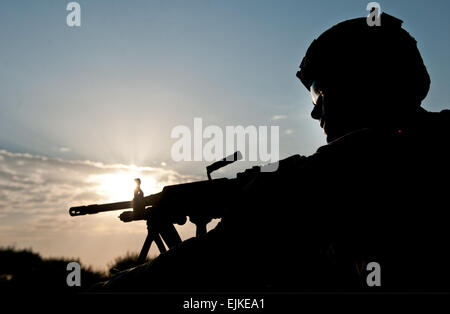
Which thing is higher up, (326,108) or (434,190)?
(326,108)

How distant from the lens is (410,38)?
2.79m

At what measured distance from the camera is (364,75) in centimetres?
241

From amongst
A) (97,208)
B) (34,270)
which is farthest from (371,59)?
(34,270)

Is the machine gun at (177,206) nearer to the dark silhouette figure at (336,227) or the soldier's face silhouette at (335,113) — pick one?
the soldier's face silhouette at (335,113)

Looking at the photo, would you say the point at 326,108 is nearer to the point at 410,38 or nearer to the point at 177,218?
the point at 410,38

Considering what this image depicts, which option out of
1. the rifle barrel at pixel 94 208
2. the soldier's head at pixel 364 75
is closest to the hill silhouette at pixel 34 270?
the rifle barrel at pixel 94 208

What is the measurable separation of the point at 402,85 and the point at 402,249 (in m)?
1.56

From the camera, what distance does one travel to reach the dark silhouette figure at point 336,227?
0.91 metres

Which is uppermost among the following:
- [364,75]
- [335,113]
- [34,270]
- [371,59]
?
[371,59]

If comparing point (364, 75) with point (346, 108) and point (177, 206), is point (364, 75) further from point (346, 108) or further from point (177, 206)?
point (177, 206)

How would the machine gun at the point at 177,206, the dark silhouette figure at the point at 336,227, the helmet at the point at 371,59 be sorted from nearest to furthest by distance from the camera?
the dark silhouette figure at the point at 336,227
the helmet at the point at 371,59
the machine gun at the point at 177,206

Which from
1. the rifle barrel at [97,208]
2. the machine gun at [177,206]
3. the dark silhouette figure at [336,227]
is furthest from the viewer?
the rifle barrel at [97,208]

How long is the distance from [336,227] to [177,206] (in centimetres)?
444
